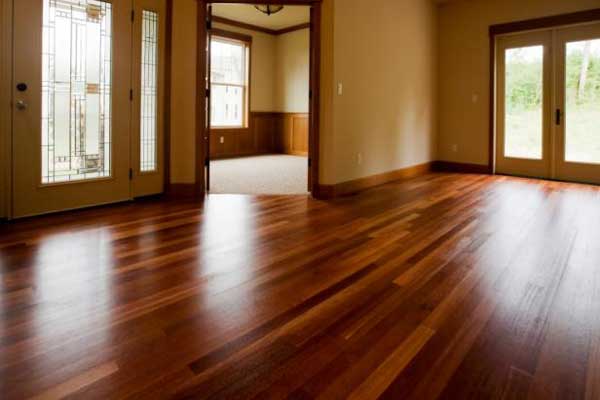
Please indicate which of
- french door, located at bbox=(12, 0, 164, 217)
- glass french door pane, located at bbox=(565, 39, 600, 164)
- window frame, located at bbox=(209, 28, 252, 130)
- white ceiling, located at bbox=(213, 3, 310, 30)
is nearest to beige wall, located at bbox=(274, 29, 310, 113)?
white ceiling, located at bbox=(213, 3, 310, 30)

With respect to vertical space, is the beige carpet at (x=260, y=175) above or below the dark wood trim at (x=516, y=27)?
below

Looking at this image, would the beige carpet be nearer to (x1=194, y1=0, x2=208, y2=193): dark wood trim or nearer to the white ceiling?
(x1=194, y1=0, x2=208, y2=193): dark wood trim

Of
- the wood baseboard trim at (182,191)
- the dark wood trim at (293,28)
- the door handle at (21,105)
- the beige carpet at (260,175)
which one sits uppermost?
the dark wood trim at (293,28)

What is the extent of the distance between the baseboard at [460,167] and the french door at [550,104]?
0.23 metres

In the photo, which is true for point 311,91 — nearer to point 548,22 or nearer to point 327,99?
point 327,99

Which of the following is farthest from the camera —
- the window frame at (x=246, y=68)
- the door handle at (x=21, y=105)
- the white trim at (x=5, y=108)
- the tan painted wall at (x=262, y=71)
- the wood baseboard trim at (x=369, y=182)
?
the tan painted wall at (x=262, y=71)

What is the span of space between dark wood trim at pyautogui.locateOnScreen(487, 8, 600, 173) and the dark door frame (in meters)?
3.48

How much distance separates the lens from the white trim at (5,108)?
342 centimetres

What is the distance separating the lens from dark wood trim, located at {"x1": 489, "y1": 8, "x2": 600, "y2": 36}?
5.91 m

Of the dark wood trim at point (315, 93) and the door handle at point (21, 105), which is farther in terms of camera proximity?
the dark wood trim at point (315, 93)

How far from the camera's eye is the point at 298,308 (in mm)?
2023

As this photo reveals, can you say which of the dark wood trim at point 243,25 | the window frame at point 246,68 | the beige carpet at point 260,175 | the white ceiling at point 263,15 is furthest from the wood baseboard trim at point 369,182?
the dark wood trim at point 243,25

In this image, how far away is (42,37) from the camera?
12.0 ft

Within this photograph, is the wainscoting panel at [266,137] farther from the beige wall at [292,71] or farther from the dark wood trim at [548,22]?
the dark wood trim at [548,22]
